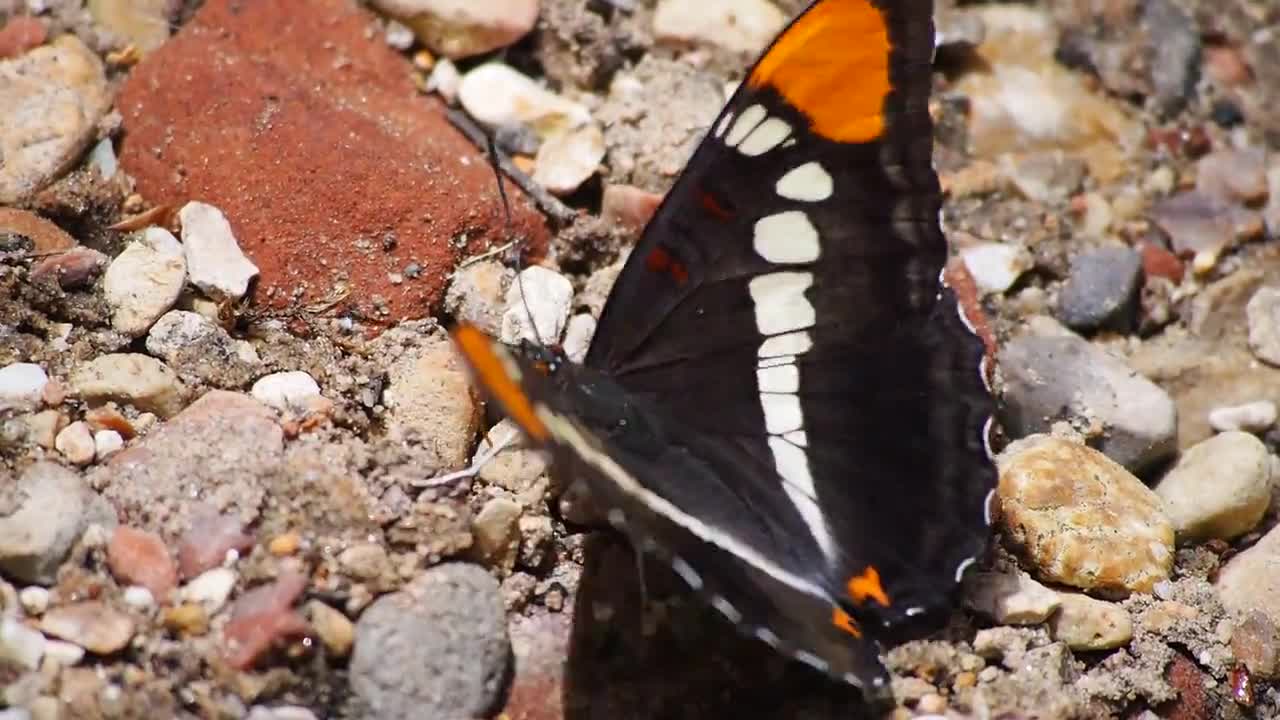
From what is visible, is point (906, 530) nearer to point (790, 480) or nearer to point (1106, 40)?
point (790, 480)

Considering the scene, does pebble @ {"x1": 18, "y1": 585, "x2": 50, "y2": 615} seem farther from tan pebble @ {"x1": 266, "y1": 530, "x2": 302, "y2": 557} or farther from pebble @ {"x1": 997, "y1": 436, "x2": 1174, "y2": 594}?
pebble @ {"x1": 997, "y1": 436, "x2": 1174, "y2": 594}

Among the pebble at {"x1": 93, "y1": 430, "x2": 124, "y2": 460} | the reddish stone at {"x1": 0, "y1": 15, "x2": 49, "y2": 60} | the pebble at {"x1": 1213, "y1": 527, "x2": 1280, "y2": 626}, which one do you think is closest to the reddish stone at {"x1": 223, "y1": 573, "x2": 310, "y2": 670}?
the pebble at {"x1": 93, "y1": 430, "x2": 124, "y2": 460}

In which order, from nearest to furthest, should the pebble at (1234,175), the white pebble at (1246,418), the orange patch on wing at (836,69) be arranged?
the orange patch on wing at (836,69) → the white pebble at (1246,418) → the pebble at (1234,175)

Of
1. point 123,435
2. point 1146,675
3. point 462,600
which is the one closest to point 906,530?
point 1146,675

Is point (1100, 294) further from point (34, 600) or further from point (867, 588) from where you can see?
point (34, 600)

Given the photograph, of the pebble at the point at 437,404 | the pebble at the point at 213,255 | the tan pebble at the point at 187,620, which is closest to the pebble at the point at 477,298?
the pebble at the point at 437,404

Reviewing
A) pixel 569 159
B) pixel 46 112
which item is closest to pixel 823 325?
pixel 569 159

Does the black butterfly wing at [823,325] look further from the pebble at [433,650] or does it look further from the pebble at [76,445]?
the pebble at [76,445]
